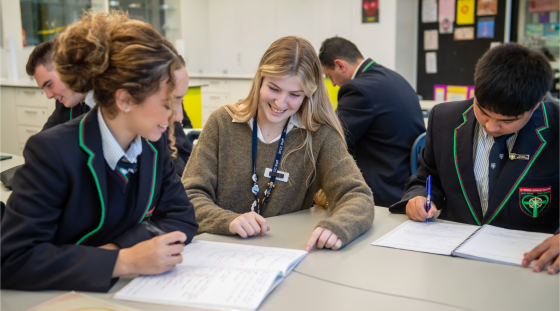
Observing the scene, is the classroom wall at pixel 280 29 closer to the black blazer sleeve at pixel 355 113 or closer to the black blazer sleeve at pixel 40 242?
the black blazer sleeve at pixel 355 113

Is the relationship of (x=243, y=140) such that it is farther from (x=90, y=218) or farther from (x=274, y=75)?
(x=90, y=218)

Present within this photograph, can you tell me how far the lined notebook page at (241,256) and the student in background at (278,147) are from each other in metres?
0.34

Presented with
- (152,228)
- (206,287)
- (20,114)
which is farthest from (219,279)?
(20,114)

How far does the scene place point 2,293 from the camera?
913mm

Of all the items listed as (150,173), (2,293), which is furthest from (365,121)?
(2,293)

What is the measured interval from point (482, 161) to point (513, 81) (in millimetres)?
297

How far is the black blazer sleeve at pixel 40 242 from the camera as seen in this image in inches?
35.2

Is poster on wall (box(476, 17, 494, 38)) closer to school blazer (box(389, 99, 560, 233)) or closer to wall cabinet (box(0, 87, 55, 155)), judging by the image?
school blazer (box(389, 99, 560, 233))

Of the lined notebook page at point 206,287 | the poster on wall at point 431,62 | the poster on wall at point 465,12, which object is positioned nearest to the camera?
the lined notebook page at point 206,287

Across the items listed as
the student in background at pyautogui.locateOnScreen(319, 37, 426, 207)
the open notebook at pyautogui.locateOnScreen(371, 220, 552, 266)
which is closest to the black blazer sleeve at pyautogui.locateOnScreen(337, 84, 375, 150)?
the student in background at pyautogui.locateOnScreen(319, 37, 426, 207)

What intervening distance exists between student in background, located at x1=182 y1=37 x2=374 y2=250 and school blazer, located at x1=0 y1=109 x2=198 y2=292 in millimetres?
499

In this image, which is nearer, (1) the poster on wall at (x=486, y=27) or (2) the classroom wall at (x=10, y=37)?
(2) the classroom wall at (x=10, y=37)

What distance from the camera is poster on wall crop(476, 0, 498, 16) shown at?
5664 mm

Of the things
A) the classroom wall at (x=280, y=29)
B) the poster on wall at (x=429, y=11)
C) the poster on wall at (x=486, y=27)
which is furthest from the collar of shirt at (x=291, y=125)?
the poster on wall at (x=429, y=11)
